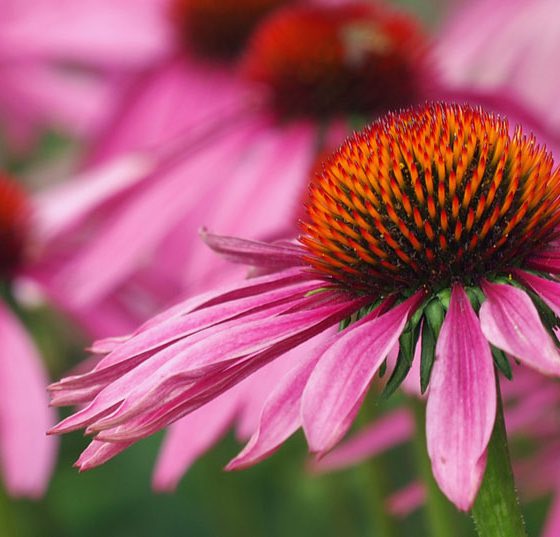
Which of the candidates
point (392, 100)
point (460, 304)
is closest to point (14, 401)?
point (392, 100)

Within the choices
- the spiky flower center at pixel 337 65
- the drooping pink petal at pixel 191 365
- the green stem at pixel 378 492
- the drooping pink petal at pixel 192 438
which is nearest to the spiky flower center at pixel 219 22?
the spiky flower center at pixel 337 65

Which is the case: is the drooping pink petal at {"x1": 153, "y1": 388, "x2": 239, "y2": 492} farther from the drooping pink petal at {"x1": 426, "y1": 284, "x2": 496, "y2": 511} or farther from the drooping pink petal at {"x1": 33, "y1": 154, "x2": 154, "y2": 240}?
the drooping pink petal at {"x1": 33, "y1": 154, "x2": 154, "y2": 240}

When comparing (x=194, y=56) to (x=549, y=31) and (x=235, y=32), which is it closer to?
(x=235, y=32)

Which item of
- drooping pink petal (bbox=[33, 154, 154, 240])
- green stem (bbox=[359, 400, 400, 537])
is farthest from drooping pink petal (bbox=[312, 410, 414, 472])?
drooping pink petal (bbox=[33, 154, 154, 240])

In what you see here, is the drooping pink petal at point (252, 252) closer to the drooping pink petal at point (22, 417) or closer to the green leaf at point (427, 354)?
the green leaf at point (427, 354)

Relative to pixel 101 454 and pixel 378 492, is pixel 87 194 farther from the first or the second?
pixel 101 454

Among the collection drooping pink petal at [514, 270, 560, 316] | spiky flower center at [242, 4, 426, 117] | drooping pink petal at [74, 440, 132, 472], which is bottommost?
drooping pink petal at [514, 270, 560, 316]
